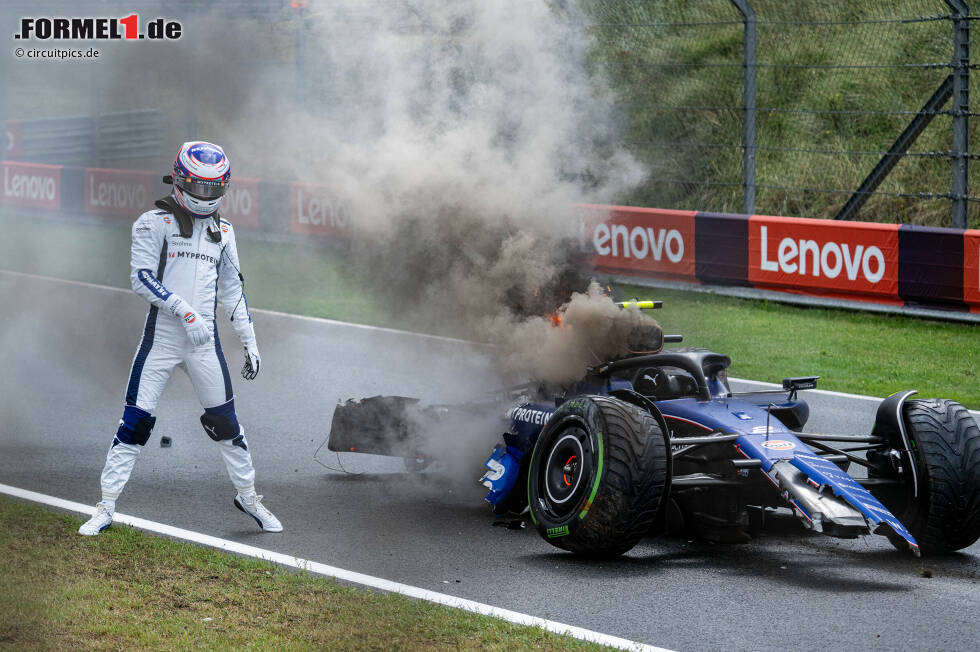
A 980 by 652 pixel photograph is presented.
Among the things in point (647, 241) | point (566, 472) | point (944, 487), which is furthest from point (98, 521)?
point (647, 241)

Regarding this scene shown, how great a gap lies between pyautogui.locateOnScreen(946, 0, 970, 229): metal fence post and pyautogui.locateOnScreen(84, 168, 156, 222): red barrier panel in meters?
11.1

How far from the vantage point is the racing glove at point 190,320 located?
726cm

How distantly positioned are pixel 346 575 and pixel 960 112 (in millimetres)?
9888

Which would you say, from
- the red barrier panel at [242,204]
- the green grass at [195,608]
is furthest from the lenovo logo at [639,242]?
the green grass at [195,608]

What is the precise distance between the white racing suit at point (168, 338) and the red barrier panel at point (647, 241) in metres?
8.50

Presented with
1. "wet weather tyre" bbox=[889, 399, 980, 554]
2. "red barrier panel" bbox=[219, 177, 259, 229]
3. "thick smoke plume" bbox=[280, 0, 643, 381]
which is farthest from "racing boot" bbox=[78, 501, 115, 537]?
"red barrier panel" bbox=[219, 177, 259, 229]

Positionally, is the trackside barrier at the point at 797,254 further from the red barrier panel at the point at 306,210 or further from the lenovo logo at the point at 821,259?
the red barrier panel at the point at 306,210

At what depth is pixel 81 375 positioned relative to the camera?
39.7 feet

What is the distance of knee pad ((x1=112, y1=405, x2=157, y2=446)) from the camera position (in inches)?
288

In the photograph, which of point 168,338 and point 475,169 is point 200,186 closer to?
point 168,338

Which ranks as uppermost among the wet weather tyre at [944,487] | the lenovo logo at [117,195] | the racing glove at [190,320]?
the lenovo logo at [117,195]

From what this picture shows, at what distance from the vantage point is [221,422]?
293 inches

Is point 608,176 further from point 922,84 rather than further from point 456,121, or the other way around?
point 922,84

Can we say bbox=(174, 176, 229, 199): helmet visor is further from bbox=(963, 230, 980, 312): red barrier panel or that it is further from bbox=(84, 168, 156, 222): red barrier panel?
bbox=(84, 168, 156, 222): red barrier panel
